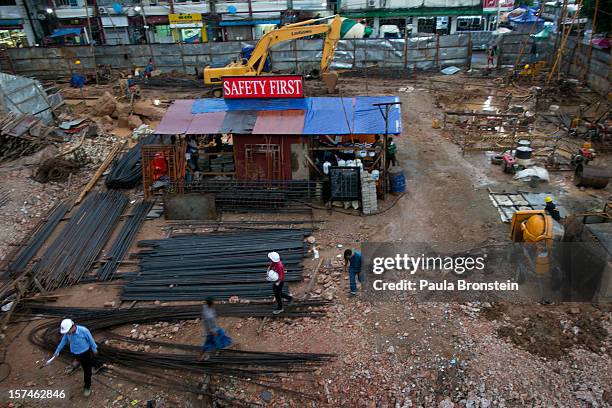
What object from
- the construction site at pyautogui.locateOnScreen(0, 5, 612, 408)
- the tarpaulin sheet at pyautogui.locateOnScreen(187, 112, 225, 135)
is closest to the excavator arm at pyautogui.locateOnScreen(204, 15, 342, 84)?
the construction site at pyautogui.locateOnScreen(0, 5, 612, 408)

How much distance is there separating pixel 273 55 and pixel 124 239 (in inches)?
900

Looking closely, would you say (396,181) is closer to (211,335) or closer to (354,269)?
(354,269)

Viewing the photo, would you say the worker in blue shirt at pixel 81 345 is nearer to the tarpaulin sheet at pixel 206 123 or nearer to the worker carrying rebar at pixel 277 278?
the worker carrying rebar at pixel 277 278

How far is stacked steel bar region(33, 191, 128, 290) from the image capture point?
1141cm

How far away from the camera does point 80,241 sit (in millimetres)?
12781

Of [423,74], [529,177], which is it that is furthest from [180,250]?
[423,74]

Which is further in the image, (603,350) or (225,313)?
(225,313)

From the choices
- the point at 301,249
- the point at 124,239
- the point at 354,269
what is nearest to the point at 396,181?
the point at 301,249

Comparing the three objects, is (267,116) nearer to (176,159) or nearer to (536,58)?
(176,159)

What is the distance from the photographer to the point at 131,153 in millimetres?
17797

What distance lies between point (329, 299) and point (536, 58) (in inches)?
1112

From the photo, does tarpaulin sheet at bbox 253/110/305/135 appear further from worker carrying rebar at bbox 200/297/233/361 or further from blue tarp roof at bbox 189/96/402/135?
worker carrying rebar at bbox 200/297/233/361

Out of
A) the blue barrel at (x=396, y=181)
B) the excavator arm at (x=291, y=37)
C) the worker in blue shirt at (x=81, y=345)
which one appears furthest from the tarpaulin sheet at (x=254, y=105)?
the worker in blue shirt at (x=81, y=345)

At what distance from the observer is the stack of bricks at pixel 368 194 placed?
13625 millimetres
